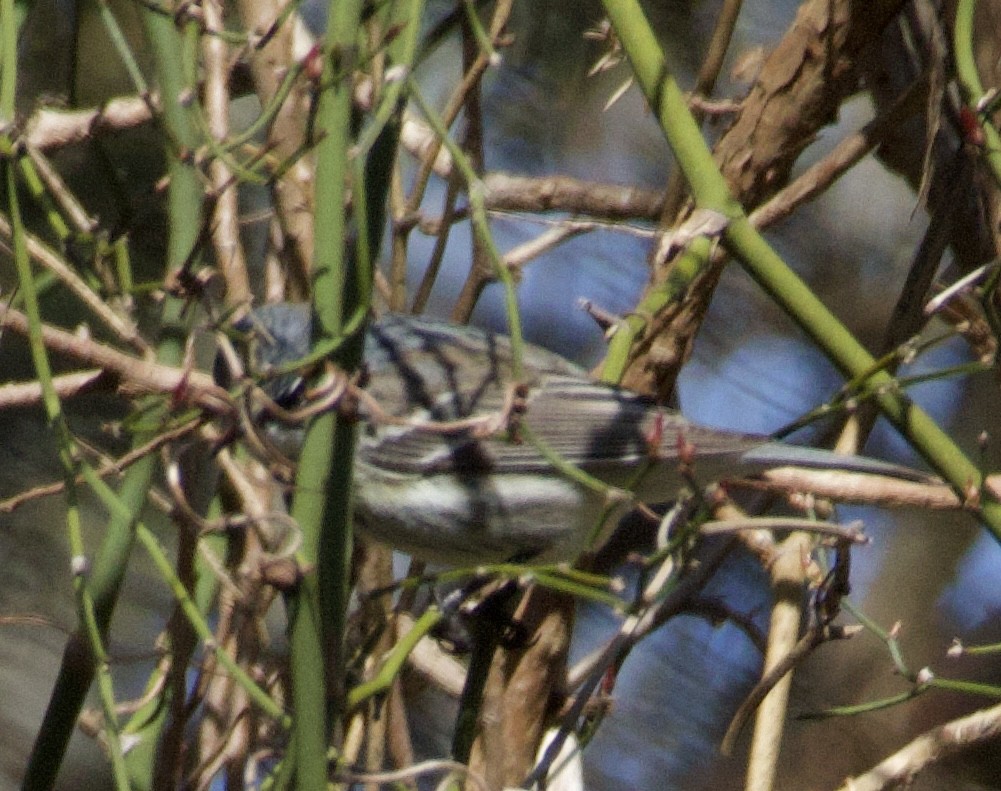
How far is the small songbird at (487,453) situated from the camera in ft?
→ 6.27

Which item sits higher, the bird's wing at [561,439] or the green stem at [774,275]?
the green stem at [774,275]

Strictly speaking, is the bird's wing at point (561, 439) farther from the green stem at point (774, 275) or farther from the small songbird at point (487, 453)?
the green stem at point (774, 275)

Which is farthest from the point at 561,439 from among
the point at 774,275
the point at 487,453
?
the point at 774,275

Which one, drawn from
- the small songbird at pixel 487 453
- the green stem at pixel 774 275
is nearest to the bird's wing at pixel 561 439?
the small songbird at pixel 487 453

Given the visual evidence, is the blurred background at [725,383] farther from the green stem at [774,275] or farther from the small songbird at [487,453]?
the green stem at [774,275]

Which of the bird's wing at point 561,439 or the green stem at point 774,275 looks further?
the bird's wing at point 561,439

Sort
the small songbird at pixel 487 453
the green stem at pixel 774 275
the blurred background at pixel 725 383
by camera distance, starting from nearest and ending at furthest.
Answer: the green stem at pixel 774 275, the small songbird at pixel 487 453, the blurred background at pixel 725 383

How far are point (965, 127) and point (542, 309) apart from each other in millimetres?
1753

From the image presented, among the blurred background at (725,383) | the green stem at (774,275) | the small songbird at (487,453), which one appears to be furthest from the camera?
the blurred background at (725,383)

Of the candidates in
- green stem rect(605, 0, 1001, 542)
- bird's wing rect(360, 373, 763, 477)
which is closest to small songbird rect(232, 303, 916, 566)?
bird's wing rect(360, 373, 763, 477)

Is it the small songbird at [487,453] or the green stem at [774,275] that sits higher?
the green stem at [774,275]

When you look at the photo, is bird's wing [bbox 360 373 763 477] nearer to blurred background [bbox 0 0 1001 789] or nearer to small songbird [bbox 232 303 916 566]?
small songbird [bbox 232 303 916 566]

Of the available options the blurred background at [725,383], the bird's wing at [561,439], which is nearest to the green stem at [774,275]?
the bird's wing at [561,439]

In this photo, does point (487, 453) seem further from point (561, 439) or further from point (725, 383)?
point (725, 383)
